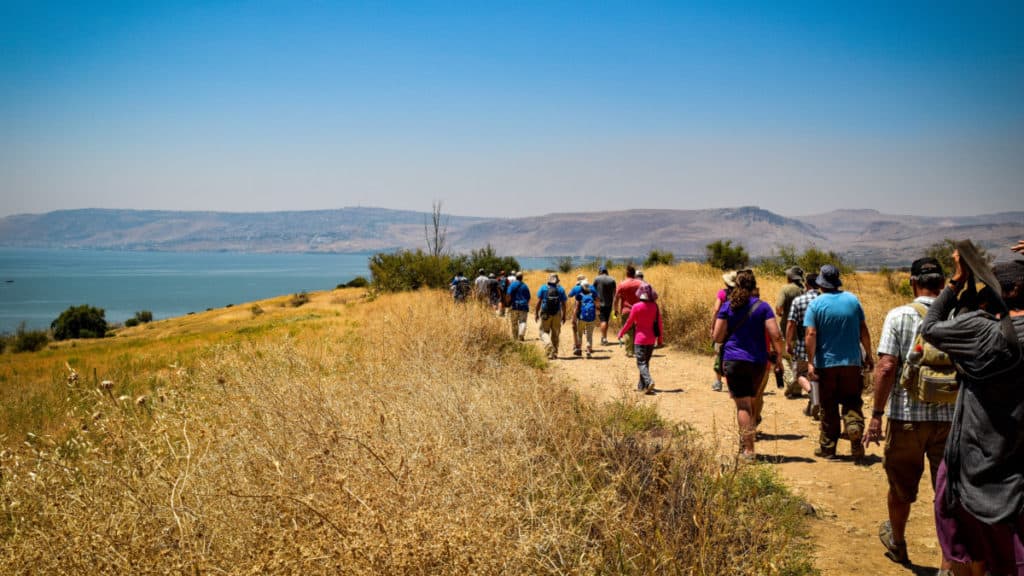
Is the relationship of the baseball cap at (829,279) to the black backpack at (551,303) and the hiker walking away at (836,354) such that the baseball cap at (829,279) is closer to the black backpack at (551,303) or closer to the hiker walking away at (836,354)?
the hiker walking away at (836,354)

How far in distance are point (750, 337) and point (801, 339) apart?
2.25m

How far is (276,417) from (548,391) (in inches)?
109

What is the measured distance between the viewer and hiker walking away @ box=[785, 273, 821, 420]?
7.61m

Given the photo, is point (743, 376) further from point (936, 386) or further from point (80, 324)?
point (80, 324)

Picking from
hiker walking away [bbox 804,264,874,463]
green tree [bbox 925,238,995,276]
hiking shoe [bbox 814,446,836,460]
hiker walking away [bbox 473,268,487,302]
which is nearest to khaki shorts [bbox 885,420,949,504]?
hiker walking away [bbox 804,264,874,463]

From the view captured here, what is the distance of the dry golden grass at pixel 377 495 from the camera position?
8.96ft

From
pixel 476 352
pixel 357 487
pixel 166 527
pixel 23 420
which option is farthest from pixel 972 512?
pixel 23 420

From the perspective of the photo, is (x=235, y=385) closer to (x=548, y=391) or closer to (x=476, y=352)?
(x=548, y=391)

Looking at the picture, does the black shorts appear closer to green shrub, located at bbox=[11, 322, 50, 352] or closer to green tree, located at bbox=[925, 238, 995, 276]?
green tree, located at bbox=[925, 238, 995, 276]

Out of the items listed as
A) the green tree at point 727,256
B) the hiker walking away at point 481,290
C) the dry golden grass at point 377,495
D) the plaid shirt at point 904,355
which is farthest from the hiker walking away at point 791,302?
the green tree at point 727,256

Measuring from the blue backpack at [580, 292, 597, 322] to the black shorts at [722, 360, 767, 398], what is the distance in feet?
25.3

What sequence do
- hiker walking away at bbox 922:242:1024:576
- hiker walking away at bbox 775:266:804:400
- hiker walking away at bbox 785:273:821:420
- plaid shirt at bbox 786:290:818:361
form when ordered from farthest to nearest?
hiker walking away at bbox 775:266:804:400, plaid shirt at bbox 786:290:818:361, hiker walking away at bbox 785:273:821:420, hiker walking away at bbox 922:242:1024:576

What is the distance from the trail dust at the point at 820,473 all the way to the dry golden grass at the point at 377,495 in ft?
1.19

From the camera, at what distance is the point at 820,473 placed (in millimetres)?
6066
